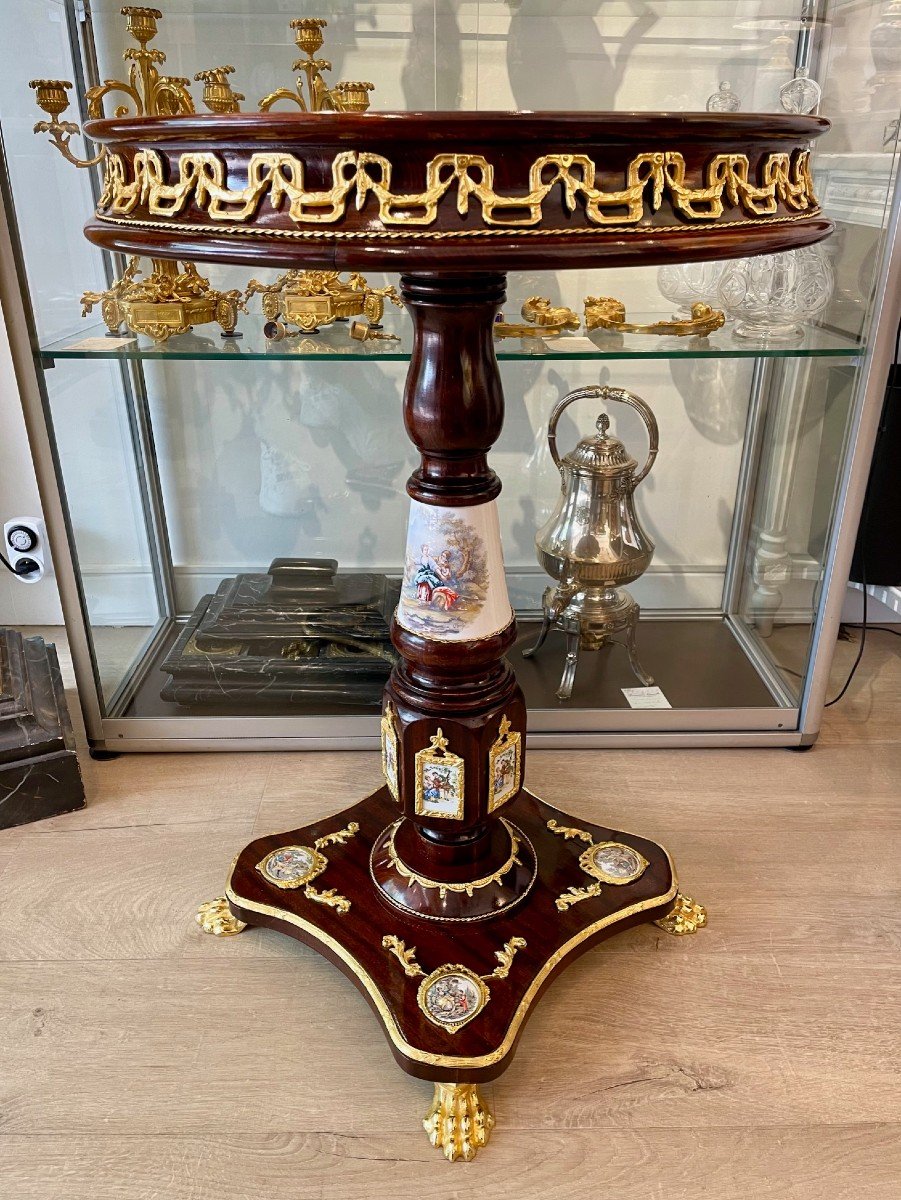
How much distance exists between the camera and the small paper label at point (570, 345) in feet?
4.21

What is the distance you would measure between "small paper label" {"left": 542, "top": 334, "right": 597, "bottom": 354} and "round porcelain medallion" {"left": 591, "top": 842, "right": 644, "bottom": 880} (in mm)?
Result: 655

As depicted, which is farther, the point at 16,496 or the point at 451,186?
the point at 16,496

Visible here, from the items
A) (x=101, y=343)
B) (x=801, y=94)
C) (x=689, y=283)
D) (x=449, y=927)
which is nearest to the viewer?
(x=449, y=927)

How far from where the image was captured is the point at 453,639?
3.14ft

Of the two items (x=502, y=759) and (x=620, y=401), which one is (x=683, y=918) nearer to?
(x=502, y=759)

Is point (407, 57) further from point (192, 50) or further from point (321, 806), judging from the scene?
point (321, 806)

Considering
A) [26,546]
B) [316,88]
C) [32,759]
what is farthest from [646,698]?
[26,546]

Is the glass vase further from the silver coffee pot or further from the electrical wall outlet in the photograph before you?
the electrical wall outlet

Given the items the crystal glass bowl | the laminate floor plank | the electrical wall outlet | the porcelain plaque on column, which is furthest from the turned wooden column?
the electrical wall outlet

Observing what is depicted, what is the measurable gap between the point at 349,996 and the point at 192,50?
4.47 ft

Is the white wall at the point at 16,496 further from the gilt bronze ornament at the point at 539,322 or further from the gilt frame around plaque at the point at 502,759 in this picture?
the gilt frame around plaque at the point at 502,759

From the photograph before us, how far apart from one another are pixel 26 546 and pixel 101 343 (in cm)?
64

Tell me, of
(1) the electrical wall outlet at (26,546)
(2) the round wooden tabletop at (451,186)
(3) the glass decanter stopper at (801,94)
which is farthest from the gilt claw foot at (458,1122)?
(3) the glass decanter stopper at (801,94)

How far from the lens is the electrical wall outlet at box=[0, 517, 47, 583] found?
5.74 feet
